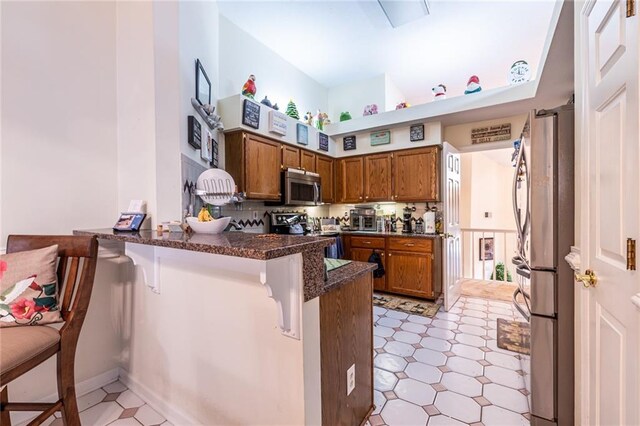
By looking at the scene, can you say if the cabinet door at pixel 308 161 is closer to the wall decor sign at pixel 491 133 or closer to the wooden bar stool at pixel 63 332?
the wall decor sign at pixel 491 133

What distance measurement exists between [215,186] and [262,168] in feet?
5.13

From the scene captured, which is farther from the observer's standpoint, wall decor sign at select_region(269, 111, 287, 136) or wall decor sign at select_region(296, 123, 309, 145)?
wall decor sign at select_region(296, 123, 309, 145)

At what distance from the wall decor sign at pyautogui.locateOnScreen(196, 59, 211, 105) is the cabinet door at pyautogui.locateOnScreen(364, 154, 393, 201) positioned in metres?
2.47

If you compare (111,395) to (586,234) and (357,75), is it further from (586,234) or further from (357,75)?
(357,75)

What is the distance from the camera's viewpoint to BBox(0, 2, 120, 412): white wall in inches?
57.4

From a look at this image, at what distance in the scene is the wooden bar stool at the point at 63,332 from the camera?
1.13m

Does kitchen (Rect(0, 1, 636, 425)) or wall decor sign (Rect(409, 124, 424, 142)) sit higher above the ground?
wall decor sign (Rect(409, 124, 424, 142))

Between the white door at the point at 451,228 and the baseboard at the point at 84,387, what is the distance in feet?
10.5

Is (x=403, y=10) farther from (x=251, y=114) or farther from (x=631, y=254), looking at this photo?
(x=631, y=254)

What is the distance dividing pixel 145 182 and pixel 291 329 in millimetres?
1396

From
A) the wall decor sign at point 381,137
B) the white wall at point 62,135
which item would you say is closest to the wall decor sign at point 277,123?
the wall decor sign at point 381,137

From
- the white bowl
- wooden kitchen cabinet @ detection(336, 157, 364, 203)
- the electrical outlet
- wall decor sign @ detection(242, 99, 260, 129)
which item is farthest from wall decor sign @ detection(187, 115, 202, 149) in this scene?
wooden kitchen cabinet @ detection(336, 157, 364, 203)

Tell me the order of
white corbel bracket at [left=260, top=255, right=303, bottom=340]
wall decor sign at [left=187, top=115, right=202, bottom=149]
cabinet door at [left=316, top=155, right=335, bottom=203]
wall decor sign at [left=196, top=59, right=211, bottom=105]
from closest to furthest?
white corbel bracket at [left=260, top=255, right=303, bottom=340]
wall decor sign at [left=187, top=115, right=202, bottom=149]
wall decor sign at [left=196, top=59, right=211, bottom=105]
cabinet door at [left=316, top=155, right=335, bottom=203]

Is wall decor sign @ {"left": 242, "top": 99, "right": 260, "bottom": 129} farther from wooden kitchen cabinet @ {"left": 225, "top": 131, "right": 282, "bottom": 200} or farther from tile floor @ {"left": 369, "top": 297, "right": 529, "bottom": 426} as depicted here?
tile floor @ {"left": 369, "top": 297, "right": 529, "bottom": 426}
